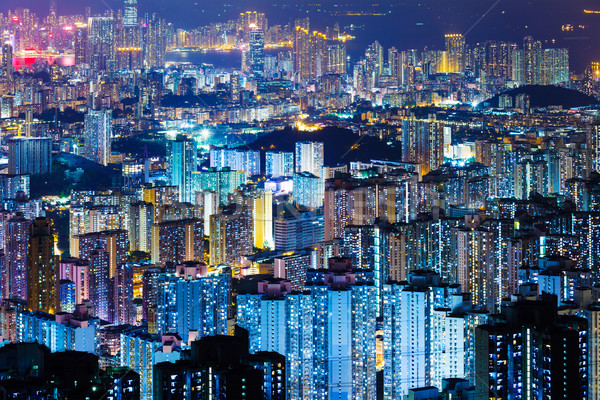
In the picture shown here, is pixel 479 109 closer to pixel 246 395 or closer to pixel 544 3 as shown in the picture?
pixel 544 3

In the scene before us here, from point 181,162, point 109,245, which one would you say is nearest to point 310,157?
point 181,162

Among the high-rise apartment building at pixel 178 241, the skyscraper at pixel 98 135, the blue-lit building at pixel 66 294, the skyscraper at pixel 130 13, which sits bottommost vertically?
the blue-lit building at pixel 66 294

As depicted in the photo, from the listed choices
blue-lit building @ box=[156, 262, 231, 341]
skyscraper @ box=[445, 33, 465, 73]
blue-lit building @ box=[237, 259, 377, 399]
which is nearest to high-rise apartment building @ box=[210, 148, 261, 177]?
skyscraper @ box=[445, 33, 465, 73]

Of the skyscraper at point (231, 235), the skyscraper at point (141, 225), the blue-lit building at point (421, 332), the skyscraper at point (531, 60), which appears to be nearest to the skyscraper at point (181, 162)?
the skyscraper at point (141, 225)

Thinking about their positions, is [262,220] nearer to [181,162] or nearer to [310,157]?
[310,157]

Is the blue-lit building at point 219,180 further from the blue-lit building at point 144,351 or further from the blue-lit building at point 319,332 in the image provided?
the blue-lit building at point 144,351
